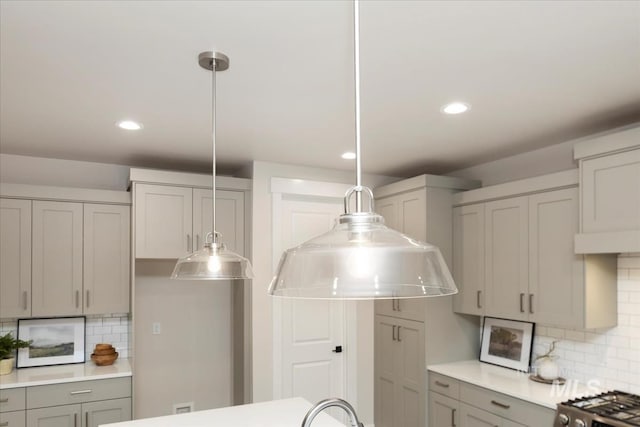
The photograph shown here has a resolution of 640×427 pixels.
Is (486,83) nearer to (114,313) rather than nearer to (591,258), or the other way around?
(591,258)

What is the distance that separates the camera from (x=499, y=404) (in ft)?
9.88

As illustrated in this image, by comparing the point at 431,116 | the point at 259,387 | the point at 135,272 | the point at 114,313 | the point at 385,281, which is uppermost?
the point at 431,116

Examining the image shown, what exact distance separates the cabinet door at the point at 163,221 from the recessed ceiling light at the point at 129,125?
0.77 metres

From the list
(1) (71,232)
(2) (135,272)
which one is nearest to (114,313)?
(2) (135,272)

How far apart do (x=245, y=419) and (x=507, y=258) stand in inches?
85.6

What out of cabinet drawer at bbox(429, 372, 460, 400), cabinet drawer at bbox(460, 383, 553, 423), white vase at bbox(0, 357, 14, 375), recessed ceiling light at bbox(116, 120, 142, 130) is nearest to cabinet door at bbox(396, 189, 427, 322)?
cabinet drawer at bbox(429, 372, 460, 400)

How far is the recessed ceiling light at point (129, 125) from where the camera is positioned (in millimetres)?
2805

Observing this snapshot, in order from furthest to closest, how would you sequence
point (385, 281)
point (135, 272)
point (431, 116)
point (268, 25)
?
1. point (135, 272)
2. point (431, 116)
3. point (268, 25)
4. point (385, 281)

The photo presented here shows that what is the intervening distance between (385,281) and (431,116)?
2130 mm

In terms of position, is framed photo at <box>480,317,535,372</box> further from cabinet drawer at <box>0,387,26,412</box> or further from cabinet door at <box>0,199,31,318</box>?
cabinet door at <box>0,199,31,318</box>

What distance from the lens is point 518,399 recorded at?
9.45 ft

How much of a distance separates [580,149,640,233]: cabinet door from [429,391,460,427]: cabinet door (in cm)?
161

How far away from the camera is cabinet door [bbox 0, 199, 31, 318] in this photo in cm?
333

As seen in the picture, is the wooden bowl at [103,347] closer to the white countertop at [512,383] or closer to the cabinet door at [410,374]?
the cabinet door at [410,374]
